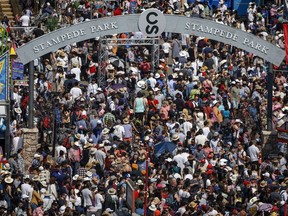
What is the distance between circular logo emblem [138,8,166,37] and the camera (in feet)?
A: 203

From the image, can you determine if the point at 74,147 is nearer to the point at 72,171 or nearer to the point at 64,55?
the point at 72,171

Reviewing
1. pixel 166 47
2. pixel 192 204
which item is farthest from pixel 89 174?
pixel 166 47

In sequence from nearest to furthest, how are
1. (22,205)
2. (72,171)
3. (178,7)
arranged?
(22,205) → (72,171) → (178,7)

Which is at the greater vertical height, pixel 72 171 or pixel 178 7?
pixel 178 7

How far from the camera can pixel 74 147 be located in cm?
5850

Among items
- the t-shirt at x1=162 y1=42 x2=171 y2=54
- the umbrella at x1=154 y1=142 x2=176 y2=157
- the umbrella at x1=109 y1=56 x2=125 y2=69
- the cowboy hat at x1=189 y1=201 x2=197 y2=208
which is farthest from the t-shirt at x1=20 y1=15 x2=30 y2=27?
the cowboy hat at x1=189 y1=201 x2=197 y2=208

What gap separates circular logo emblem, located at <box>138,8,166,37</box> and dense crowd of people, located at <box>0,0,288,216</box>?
2.07 meters

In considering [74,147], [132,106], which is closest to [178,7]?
[132,106]

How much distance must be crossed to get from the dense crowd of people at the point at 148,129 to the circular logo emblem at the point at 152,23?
6.78ft

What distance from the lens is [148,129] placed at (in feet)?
199

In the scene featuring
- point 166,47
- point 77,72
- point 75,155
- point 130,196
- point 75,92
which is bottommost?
point 130,196

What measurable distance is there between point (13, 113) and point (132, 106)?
389 cm

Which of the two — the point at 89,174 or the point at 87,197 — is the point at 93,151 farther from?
the point at 87,197

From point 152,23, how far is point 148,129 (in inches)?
139
